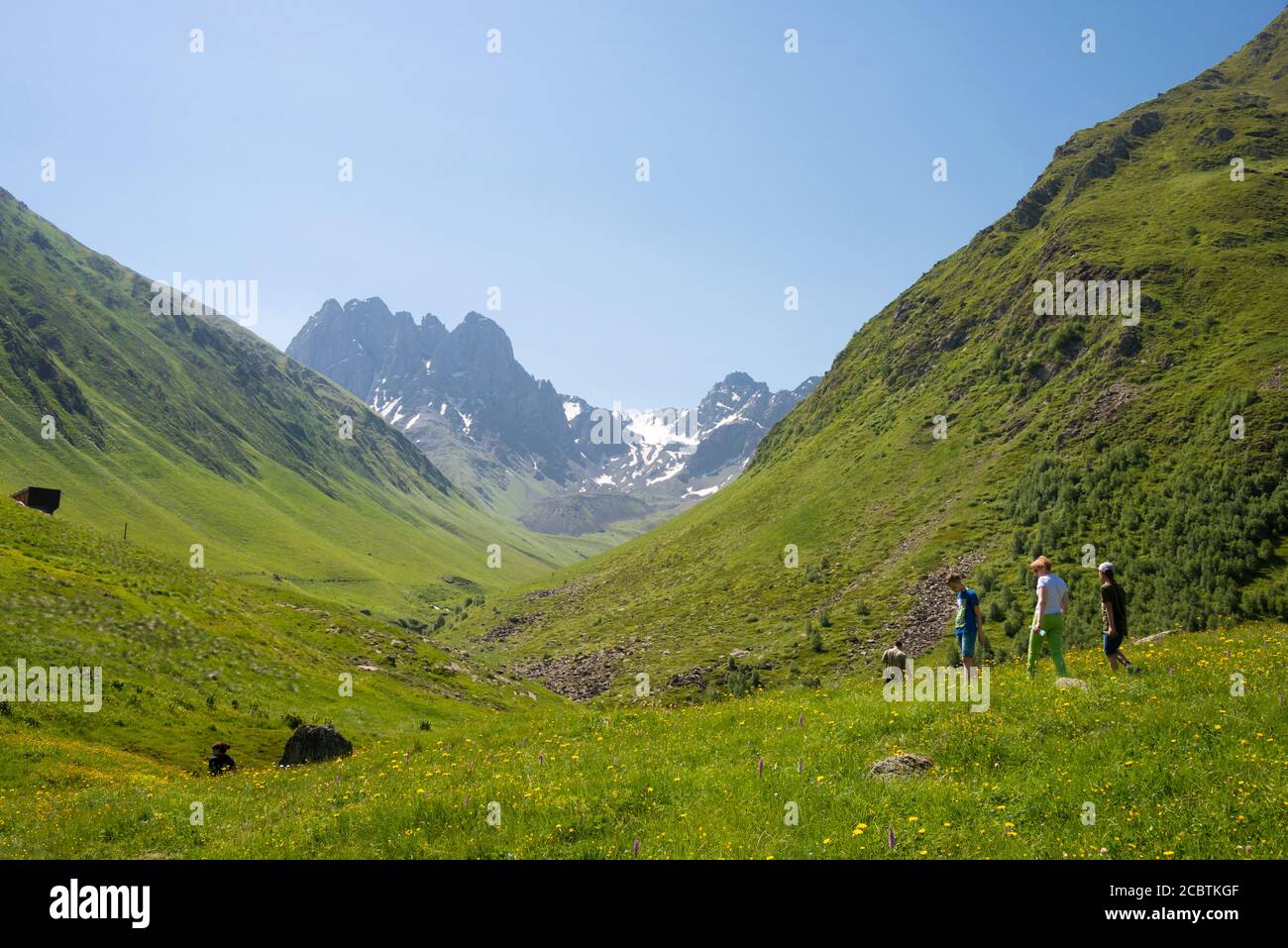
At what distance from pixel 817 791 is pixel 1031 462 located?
80.8 m

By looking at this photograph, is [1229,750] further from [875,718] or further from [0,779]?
[0,779]

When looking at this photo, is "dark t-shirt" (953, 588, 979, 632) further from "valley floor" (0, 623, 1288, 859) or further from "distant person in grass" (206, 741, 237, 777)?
"distant person in grass" (206, 741, 237, 777)

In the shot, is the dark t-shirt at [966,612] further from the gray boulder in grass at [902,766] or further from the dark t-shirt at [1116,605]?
the gray boulder in grass at [902,766]

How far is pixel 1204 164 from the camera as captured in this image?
12612cm

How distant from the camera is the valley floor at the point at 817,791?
400 inches

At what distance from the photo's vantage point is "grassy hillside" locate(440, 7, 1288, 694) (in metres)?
Answer: 60.5

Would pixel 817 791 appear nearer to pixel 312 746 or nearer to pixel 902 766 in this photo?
pixel 902 766

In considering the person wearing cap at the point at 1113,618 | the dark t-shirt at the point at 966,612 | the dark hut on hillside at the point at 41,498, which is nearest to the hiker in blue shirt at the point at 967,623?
the dark t-shirt at the point at 966,612

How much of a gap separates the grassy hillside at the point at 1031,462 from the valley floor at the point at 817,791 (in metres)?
43.6

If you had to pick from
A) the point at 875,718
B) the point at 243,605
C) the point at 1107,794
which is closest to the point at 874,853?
the point at 1107,794

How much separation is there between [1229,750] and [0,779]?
34124mm

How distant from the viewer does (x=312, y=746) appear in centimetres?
2703

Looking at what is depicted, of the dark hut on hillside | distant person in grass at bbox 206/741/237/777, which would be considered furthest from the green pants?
the dark hut on hillside

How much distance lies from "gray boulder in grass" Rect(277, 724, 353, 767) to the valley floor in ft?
22.7
